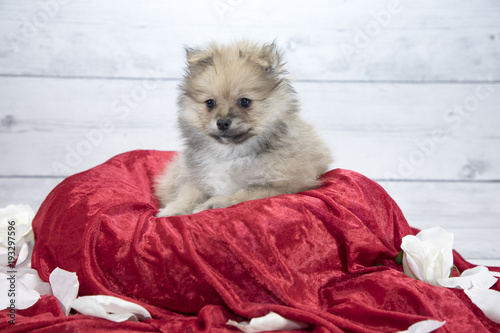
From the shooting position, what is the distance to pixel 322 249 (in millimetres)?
1812

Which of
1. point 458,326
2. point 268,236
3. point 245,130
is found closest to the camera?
point 458,326

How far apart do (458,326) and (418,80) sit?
211 centimetres

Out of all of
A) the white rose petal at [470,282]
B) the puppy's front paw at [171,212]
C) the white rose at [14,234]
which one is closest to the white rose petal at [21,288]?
the white rose at [14,234]

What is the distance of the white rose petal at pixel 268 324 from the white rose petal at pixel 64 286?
0.58m

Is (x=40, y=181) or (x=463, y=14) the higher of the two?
(x=463, y=14)

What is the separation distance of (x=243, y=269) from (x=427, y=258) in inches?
30.5

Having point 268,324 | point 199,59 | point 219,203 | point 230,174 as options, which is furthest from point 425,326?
point 199,59

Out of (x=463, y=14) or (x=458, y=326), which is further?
(x=463, y=14)

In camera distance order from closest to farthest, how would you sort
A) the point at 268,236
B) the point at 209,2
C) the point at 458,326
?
the point at 458,326
the point at 268,236
the point at 209,2

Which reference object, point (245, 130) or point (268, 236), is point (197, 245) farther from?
point (245, 130)

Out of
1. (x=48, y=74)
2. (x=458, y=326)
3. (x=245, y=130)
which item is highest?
(x=48, y=74)

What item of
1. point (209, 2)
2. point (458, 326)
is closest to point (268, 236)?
point (458, 326)

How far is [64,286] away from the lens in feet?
5.61

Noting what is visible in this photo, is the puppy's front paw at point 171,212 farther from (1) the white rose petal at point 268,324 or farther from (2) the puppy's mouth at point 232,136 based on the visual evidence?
(1) the white rose petal at point 268,324
